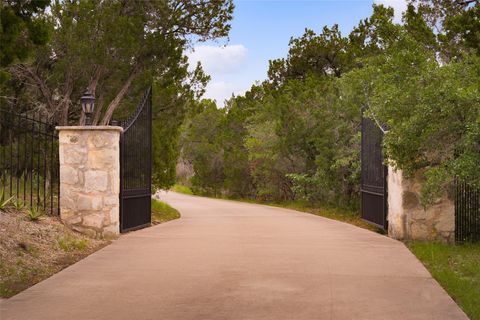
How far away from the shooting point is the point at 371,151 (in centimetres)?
1452

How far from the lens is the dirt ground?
7.89 metres

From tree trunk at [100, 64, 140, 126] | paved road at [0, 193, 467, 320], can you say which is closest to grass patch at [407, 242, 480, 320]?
paved road at [0, 193, 467, 320]

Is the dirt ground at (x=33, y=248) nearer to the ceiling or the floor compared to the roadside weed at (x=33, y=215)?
nearer to the floor

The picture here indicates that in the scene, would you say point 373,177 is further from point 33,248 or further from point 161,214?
point 33,248

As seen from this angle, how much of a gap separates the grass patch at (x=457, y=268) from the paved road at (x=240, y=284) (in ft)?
0.60

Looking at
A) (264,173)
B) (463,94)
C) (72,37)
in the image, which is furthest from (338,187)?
(463,94)

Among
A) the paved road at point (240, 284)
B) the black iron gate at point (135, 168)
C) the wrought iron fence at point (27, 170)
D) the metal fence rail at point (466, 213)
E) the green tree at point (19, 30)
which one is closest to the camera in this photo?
the paved road at point (240, 284)

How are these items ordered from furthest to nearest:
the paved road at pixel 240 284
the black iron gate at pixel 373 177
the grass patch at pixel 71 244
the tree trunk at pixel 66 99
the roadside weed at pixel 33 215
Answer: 1. the tree trunk at pixel 66 99
2. the black iron gate at pixel 373 177
3. the roadside weed at pixel 33 215
4. the grass patch at pixel 71 244
5. the paved road at pixel 240 284

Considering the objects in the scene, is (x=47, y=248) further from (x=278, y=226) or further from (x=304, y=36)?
(x=304, y=36)

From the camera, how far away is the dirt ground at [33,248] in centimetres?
789

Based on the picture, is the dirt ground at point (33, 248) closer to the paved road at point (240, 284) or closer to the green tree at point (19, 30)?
the paved road at point (240, 284)

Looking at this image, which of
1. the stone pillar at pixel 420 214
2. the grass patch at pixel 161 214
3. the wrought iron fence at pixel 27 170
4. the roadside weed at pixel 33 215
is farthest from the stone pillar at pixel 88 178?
the stone pillar at pixel 420 214

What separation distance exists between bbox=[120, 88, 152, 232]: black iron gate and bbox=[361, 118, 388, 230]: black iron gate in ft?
17.8

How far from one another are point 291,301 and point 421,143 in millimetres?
4378
